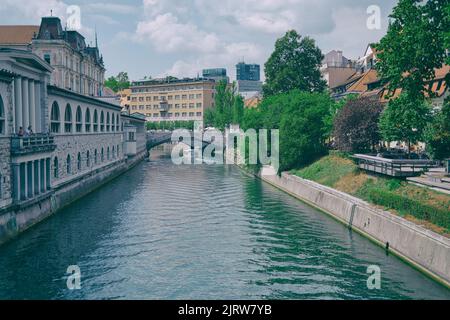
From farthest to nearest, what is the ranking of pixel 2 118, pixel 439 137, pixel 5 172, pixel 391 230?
pixel 439 137 → pixel 2 118 → pixel 5 172 → pixel 391 230

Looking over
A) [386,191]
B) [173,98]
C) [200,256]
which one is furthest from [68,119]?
[173,98]

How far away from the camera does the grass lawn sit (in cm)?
2892

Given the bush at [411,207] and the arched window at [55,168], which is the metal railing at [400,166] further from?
the arched window at [55,168]

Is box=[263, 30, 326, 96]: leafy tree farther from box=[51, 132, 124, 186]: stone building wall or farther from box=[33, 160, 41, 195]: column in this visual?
box=[33, 160, 41, 195]: column

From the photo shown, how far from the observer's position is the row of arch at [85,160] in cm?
4700

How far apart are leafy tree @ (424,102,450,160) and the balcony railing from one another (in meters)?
31.2

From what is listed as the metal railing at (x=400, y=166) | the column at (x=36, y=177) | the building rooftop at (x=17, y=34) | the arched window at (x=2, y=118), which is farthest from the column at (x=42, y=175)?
the building rooftop at (x=17, y=34)

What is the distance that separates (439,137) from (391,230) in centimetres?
1260

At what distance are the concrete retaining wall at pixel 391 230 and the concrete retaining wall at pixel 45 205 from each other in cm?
2362

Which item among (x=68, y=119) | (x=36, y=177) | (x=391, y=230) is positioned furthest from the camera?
(x=68, y=119)

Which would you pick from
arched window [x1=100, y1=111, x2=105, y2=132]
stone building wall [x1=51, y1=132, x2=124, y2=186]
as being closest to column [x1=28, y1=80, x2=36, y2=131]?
stone building wall [x1=51, y1=132, x2=124, y2=186]

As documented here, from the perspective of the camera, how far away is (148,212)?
45.1 m

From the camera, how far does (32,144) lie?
3806cm

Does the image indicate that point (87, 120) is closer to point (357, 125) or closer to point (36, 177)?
point (36, 177)
